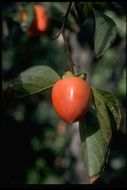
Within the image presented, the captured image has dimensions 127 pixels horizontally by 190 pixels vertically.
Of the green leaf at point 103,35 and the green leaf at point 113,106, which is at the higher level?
the green leaf at point 103,35

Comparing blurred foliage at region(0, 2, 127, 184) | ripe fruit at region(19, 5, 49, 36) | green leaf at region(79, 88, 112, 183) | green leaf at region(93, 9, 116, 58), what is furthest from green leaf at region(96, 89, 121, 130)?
blurred foliage at region(0, 2, 127, 184)

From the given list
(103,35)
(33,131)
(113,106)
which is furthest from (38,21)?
(33,131)

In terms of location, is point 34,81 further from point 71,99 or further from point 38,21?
point 38,21

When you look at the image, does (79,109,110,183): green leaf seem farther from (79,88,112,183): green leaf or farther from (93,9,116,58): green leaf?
(93,9,116,58): green leaf

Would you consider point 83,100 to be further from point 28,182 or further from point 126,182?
point 126,182

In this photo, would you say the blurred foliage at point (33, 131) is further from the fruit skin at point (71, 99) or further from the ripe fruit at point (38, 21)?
the fruit skin at point (71, 99)

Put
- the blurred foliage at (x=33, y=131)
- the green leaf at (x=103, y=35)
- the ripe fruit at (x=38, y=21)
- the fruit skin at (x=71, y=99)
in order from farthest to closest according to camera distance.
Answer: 1. the blurred foliage at (x=33, y=131)
2. the ripe fruit at (x=38, y=21)
3. the green leaf at (x=103, y=35)
4. the fruit skin at (x=71, y=99)

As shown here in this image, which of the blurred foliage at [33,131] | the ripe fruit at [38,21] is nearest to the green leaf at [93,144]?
the ripe fruit at [38,21]
